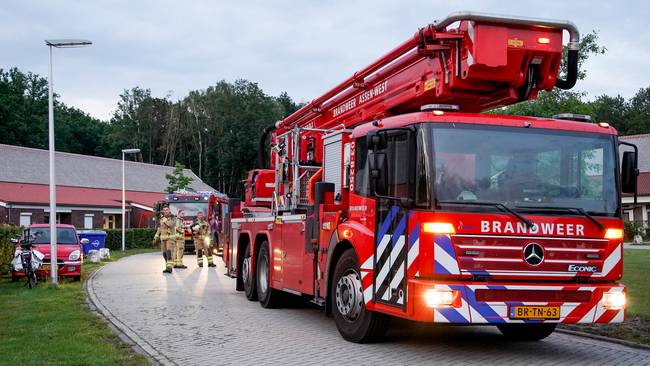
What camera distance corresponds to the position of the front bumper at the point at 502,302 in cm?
752

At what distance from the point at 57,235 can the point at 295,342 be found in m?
12.8

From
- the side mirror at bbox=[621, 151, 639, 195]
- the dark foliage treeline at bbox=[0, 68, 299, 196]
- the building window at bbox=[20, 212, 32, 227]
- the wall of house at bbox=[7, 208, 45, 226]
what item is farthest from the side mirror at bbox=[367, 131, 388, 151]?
the dark foliage treeline at bbox=[0, 68, 299, 196]

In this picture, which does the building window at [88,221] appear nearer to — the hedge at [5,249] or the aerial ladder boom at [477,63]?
the hedge at [5,249]

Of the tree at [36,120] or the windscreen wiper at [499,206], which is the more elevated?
the tree at [36,120]

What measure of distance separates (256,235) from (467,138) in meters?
6.41

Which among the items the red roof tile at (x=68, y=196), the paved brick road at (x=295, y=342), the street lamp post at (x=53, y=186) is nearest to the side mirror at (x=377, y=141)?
the paved brick road at (x=295, y=342)

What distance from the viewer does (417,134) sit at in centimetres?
796

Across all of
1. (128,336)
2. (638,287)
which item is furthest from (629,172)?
(638,287)

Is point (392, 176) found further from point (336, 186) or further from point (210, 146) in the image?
point (210, 146)

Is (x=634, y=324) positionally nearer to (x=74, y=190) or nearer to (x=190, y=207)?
(x=190, y=207)

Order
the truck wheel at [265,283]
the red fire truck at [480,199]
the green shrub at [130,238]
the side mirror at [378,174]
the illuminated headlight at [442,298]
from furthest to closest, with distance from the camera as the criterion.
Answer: the green shrub at [130,238] → the truck wheel at [265,283] → the side mirror at [378,174] → the red fire truck at [480,199] → the illuminated headlight at [442,298]

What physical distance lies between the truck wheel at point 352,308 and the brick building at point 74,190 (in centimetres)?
4145

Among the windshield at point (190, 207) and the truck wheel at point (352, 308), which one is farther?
the windshield at point (190, 207)

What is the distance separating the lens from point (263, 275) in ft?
43.4
